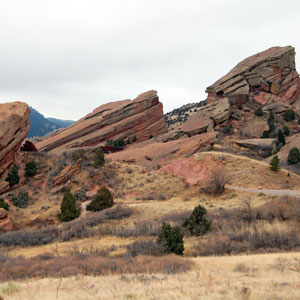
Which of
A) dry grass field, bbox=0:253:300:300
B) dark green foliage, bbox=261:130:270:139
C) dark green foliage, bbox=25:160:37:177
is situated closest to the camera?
dry grass field, bbox=0:253:300:300

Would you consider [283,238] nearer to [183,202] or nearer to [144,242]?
[144,242]

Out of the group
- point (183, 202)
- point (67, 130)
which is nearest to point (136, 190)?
point (183, 202)

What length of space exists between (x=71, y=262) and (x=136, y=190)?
53.2 ft

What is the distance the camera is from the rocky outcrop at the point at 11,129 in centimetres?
2664

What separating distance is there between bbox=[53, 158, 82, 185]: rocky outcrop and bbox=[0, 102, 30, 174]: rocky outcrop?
4.45 metres

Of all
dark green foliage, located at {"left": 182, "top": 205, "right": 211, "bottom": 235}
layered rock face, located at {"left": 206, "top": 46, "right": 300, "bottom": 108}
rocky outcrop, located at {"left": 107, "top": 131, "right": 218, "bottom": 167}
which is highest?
layered rock face, located at {"left": 206, "top": 46, "right": 300, "bottom": 108}

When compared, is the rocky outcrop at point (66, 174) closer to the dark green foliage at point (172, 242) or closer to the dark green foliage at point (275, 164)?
the dark green foliage at point (172, 242)

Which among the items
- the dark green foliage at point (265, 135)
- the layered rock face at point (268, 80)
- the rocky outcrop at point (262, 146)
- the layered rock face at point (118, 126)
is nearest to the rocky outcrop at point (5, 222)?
the rocky outcrop at point (262, 146)

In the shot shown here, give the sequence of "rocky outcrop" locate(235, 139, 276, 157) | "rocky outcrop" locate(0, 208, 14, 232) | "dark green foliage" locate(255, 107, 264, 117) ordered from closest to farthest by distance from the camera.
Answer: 1. "rocky outcrop" locate(0, 208, 14, 232)
2. "rocky outcrop" locate(235, 139, 276, 157)
3. "dark green foliage" locate(255, 107, 264, 117)

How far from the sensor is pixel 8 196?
2508 cm

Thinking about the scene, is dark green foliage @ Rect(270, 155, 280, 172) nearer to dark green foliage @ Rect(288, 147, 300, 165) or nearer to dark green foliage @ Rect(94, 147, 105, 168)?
dark green foliage @ Rect(288, 147, 300, 165)

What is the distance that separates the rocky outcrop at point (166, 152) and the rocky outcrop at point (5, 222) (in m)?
17.9

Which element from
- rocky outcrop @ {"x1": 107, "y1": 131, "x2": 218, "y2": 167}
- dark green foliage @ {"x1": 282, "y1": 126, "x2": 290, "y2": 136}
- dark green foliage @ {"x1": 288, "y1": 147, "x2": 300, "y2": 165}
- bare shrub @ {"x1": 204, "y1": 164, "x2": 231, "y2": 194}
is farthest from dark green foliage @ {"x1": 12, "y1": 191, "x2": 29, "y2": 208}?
dark green foliage @ {"x1": 282, "y1": 126, "x2": 290, "y2": 136}

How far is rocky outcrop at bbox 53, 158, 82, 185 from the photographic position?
→ 2825 centimetres
